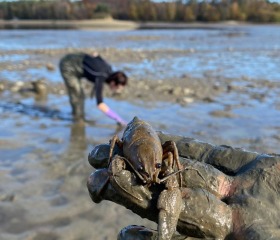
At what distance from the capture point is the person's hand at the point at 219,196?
8.21 feet

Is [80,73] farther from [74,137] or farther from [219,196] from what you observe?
[219,196]

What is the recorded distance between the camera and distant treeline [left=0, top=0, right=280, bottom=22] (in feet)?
324

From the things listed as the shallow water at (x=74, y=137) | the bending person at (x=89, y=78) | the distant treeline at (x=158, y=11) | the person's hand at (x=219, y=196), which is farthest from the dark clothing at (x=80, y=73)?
the distant treeline at (x=158, y=11)

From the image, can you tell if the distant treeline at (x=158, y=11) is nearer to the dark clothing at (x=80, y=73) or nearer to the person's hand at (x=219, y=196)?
the dark clothing at (x=80, y=73)

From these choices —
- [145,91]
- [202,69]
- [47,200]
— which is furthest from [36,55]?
[47,200]

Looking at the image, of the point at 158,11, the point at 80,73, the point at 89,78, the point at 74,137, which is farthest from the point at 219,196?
the point at 158,11

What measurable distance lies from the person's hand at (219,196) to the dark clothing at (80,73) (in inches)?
288

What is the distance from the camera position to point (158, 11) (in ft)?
342

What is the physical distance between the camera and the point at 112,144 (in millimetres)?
2982

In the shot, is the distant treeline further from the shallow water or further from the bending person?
the bending person

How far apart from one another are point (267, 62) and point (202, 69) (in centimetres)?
465

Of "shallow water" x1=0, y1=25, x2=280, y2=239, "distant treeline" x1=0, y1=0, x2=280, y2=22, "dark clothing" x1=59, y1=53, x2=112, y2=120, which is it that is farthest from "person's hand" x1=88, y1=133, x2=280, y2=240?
"distant treeline" x1=0, y1=0, x2=280, y2=22

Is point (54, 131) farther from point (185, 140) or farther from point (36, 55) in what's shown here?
point (36, 55)

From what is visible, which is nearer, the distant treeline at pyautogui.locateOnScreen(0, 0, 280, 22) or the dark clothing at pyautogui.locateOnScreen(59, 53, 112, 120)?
the dark clothing at pyautogui.locateOnScreen(59, 53, 112, 120)
